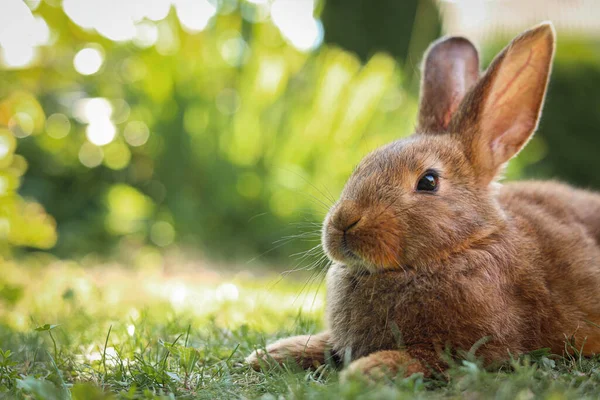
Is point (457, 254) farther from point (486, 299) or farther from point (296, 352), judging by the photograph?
point (296, 352)

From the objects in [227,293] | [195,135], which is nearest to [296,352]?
[227,293]

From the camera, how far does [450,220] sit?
7.84 feet

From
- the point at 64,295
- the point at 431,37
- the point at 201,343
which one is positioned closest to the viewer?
the point at 201,343

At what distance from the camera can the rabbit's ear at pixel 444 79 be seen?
3.08 meters

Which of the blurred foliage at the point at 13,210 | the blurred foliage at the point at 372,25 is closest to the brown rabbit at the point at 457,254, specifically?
the blurred foliage at the point at 13,210

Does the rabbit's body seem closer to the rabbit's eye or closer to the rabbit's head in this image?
the rabbit's head

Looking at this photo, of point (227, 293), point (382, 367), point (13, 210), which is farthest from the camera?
point (13, 210)

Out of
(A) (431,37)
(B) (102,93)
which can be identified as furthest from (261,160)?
(A) (431,37)

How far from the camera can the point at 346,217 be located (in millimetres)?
2352

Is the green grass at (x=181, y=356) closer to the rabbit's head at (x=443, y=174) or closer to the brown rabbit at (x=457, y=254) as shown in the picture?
the brown rabbit at (x=457, y=254)

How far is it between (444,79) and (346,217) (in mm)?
1196

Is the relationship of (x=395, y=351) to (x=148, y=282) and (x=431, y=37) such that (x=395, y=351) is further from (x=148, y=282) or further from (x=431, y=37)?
(x=431, y=37)

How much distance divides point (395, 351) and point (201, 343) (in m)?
1.13

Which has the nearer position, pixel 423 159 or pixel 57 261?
pixel 423 159
